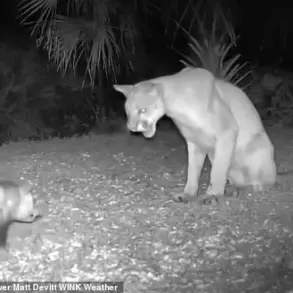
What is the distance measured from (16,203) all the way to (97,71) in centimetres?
509

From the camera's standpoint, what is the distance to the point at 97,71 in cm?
856

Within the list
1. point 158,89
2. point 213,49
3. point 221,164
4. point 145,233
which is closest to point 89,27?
point 213,49

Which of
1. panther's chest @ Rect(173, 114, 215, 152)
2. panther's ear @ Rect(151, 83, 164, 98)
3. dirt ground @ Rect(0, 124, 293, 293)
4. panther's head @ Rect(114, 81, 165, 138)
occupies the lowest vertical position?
dirt ground @ Rect(0, 124, 293, 293)

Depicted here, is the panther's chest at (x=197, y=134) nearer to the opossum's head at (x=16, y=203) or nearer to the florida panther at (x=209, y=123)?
the florida panther at (x=209, y=123)

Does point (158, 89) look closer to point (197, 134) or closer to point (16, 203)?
point (197, 134)

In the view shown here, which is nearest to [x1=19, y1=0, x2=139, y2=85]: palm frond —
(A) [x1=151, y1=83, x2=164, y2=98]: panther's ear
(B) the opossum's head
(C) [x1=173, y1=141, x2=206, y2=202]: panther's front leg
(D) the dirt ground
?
(D) the dirt ground

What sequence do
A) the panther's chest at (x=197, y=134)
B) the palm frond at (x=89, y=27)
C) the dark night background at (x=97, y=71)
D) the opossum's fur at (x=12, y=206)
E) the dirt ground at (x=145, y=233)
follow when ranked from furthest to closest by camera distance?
the dark night background at (x=97, y=71) < the palm frond at (x=89, y=27) < the panther's chest at (x=197, y=134) < the opossum's fur at (x=12, y=206) < the dirt ground at (x=145, y=233)

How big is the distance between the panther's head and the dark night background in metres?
3.92

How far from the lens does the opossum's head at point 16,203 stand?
3.62 m

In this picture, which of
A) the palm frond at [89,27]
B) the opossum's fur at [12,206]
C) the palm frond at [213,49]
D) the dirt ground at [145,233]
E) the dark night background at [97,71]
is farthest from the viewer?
the dark night background at [97,71]

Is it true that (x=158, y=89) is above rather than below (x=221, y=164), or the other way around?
above

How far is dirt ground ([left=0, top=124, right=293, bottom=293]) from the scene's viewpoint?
3213 millimetres

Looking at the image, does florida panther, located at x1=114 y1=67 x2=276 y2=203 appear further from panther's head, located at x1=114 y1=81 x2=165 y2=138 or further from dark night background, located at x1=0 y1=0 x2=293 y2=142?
dark night background, located at x1=0 y1=0 x2=293 y2=142

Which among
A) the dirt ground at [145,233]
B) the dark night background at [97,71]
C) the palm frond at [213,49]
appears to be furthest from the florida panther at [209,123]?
the dark night background at [97,71]
